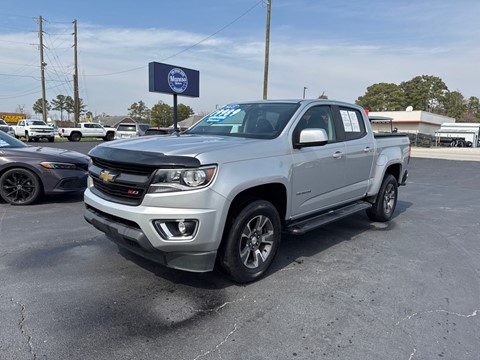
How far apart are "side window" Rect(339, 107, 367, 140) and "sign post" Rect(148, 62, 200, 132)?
37.5 ft

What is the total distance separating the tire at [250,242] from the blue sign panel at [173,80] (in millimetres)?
14715

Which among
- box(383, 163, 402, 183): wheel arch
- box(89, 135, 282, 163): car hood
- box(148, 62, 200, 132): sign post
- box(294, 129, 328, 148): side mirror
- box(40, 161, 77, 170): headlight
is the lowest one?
box(40, 161, 77, 170): headlight

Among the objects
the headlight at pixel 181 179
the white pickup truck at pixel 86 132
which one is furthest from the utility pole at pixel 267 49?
the headlight at pixel 181 179

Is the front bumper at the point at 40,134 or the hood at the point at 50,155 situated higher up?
the hood at the point at 50,155

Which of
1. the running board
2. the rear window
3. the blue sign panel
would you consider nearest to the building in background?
the rear window

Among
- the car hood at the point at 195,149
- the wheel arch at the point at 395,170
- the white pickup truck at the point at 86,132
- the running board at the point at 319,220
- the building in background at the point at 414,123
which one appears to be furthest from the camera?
the building in background at the point at 414,123

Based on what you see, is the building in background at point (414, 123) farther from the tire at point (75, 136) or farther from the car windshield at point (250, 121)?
the car windshield at point (250, 121)

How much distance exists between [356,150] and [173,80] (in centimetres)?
1469

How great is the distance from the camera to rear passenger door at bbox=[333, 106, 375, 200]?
15.6 feet

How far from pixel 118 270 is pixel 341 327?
7.52 ft

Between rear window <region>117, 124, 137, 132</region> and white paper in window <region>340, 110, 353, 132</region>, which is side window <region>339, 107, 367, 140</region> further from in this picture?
rear window <region>117, 124, 137, 132</region>

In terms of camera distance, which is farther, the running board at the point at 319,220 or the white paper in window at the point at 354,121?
the white paper in window at the point at 354,121

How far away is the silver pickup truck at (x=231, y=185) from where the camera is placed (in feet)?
9.61

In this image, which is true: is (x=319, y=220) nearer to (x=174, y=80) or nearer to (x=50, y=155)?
(x=50, y=155)
